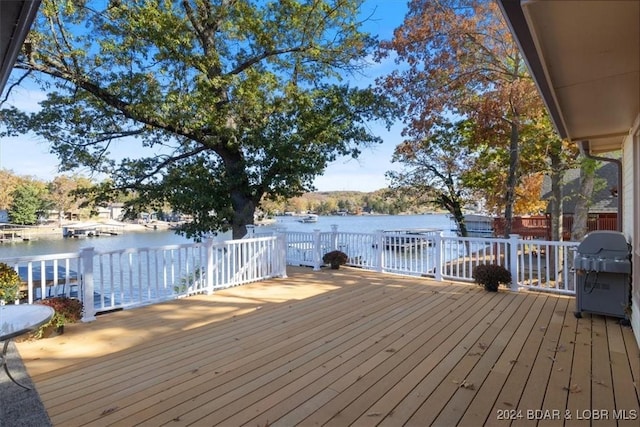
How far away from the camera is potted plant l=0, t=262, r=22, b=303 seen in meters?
3.64

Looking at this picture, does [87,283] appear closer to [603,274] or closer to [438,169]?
[603,274]

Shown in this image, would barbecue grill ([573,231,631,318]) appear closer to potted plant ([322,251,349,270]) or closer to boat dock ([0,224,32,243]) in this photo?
potted plant ([322,251,349,270])

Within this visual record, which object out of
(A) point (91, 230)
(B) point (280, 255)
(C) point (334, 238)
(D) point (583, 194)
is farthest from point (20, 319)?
(A) point (91, 230)

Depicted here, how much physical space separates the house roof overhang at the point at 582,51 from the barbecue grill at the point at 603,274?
1524mm

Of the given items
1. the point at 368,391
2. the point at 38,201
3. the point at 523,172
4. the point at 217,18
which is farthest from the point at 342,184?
the point at 38,201

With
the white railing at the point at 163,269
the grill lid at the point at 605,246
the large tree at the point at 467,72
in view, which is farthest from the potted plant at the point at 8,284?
the large tree at the point at 467,72

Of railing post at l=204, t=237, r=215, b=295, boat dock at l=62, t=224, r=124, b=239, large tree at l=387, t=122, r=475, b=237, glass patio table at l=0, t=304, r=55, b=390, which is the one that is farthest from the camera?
boat dock at l=62, t=224, r=124, b=239

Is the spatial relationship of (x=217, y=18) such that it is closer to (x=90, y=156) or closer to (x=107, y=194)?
(x=90, y=156)

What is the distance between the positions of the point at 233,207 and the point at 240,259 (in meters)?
3.33

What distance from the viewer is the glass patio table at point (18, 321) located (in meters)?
2.16

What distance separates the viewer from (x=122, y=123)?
9023 millimetres

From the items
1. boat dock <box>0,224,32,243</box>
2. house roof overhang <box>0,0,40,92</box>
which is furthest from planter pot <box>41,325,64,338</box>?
boat dock <box>0,224,32,243</box>

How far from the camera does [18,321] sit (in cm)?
235

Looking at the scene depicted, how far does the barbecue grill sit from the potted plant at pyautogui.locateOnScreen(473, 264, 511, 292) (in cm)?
135
